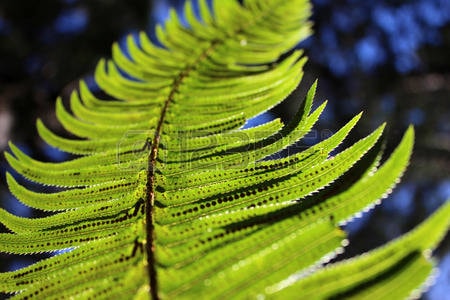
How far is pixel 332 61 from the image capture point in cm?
451

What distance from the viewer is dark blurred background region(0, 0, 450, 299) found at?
4.04 m

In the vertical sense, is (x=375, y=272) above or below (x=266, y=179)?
below

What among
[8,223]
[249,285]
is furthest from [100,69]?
[249,285]

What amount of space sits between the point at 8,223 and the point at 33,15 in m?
4.14

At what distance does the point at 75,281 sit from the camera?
0.60 metres

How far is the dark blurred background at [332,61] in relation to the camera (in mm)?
4043

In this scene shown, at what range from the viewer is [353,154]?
23.8 inches

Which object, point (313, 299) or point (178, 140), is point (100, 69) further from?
point (313, 299)

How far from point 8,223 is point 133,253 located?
0.23m

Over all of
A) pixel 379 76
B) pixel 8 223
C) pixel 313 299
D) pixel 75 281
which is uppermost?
pixel 379 76

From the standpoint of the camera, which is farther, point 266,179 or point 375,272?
point 266,179

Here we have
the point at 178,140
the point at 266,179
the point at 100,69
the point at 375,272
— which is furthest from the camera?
the point at 100,69

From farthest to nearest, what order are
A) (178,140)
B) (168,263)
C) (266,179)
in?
1. (178,140)
2. (266,179)
3. (168,263)

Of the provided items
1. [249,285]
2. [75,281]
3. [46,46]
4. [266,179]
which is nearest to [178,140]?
[266,179]
